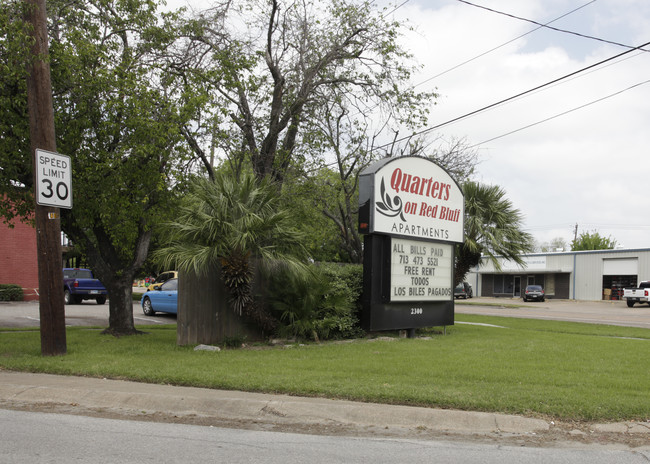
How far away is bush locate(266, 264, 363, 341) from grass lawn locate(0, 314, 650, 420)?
58cm

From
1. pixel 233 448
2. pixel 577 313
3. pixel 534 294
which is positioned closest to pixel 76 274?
pixel 577 313

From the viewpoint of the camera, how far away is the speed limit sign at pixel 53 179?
9852 millimetres

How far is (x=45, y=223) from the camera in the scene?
32.9 feet

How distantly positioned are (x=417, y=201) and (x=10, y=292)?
22845mm

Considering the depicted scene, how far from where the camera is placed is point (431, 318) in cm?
1452

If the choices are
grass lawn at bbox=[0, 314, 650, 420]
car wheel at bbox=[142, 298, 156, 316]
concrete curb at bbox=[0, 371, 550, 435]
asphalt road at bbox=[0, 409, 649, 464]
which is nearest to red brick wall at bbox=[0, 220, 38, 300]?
car wheel at bbox=[142, 298, 156, 316]

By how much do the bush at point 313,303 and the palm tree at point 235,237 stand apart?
14.5 inches

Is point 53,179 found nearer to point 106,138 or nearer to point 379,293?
point 106,138

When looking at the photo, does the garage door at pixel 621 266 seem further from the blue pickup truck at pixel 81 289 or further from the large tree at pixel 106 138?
the large tree at pixel 106 138

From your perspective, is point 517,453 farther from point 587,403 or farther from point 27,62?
point 27,62

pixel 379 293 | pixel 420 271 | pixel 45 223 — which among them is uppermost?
pixel 45 223

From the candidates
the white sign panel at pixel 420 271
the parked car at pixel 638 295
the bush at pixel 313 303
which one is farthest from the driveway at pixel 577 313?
the bush at pixel 313 303

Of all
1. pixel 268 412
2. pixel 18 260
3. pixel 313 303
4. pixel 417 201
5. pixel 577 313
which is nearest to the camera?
pixel 268 412

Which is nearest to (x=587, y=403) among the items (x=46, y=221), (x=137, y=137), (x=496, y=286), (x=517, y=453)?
(x=517, y=453)
